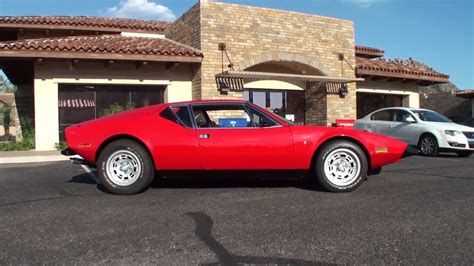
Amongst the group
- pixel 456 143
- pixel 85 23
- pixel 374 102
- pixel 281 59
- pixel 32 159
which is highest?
pixel 85 23

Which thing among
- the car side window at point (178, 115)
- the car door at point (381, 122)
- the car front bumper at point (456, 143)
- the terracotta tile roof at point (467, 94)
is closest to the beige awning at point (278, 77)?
the car door at point (381, 122)

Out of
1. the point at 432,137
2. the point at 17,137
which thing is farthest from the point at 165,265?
the point at 17,137

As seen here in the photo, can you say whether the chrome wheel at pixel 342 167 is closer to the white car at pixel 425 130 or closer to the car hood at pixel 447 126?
the white car at pixel 425 130

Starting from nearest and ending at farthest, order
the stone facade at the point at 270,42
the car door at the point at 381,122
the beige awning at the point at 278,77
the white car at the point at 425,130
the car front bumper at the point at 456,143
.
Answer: the car front bumper at the point at 456,143 < the white car at the point at 425,130 < the car door at the point at 381,122 < the beige awning at the point at 278,77 < the stone facade at the point at 270,42

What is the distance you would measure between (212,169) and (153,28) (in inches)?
558

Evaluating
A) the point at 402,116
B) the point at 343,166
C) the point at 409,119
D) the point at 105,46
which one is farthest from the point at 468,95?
the point at 343,166

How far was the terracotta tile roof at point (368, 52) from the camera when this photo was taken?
74.5ft

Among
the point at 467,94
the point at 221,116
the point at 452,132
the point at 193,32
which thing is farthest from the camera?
the point at 467,94

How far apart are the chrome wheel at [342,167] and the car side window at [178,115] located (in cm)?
190

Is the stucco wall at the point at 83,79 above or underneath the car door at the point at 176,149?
above

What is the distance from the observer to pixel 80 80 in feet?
45.0

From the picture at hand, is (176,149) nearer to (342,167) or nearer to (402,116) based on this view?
(342,167)

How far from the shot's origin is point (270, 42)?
49.0 ft

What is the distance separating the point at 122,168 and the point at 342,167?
2.89 meters
